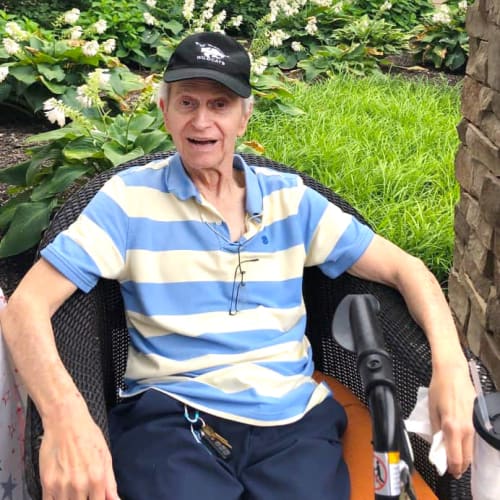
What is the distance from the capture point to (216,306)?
6.56 ft

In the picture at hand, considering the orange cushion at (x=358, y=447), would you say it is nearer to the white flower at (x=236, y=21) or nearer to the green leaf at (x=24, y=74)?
the green leaf at (x=24, y=74)

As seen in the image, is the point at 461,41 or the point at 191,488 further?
the point at 461,41

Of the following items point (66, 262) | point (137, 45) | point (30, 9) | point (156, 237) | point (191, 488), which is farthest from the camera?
point (30, 9)

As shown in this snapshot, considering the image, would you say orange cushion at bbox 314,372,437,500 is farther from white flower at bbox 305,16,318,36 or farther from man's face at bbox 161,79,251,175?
white flower at bbox 305,16,318,36

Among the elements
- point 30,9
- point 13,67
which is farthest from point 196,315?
point 30,9

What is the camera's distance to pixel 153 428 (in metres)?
1.85

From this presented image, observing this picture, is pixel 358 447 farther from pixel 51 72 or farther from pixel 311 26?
pixel 311 26

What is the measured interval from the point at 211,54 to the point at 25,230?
2014 mm

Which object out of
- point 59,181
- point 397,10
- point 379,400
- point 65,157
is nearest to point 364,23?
point 397,10

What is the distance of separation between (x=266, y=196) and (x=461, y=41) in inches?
256

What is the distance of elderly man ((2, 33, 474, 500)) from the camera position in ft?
5.79

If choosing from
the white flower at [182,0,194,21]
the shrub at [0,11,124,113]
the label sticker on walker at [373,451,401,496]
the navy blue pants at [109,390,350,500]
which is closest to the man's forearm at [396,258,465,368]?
the navy blue pants at [109,390,350,500]

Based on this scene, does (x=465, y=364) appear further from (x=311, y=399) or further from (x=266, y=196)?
(x=266, y=196)

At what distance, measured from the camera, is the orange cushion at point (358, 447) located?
1834 mm
